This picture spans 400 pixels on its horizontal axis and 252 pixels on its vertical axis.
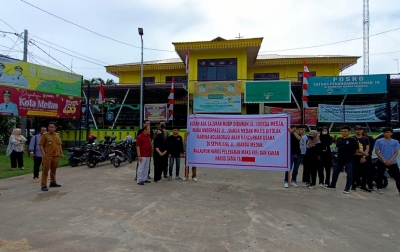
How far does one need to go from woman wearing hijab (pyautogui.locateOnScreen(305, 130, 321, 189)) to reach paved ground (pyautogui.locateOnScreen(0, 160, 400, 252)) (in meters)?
0.37

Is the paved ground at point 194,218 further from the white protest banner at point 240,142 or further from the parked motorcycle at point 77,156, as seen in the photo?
the parked motorcycle at point 77,156

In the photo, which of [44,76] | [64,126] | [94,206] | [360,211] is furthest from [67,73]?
[360,211]

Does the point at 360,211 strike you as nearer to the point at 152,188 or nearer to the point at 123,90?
the point at 152,188

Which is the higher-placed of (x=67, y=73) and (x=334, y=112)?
(x=67, y=73)

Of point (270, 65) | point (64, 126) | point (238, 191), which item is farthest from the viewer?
point (270, 65)

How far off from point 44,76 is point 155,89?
6.30 meters

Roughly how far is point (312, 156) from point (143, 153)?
4.55 m

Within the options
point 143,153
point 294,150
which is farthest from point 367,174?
point 143,153

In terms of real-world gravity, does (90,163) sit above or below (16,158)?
below

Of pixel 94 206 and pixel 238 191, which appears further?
pixel 238 191

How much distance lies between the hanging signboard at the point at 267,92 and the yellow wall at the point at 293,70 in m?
5.23

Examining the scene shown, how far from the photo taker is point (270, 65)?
22344 millimetres

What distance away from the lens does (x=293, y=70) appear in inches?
866

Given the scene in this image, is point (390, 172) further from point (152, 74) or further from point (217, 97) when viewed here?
point (152, 74)
